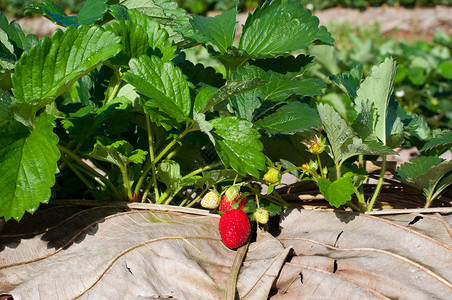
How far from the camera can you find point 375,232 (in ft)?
3.10

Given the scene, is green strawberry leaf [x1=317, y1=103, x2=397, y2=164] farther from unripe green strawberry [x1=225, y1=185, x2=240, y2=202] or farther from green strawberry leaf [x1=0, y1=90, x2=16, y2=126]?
green strawberry leaf [x1=0, y1=90, x2=16, y2=126]

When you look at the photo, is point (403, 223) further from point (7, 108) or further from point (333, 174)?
point (7, 108)

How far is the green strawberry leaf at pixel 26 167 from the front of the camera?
799 millimetres

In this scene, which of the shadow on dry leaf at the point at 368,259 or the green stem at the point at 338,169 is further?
the green stem at the point at 338,169

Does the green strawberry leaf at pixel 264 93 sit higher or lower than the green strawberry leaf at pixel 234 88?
lower

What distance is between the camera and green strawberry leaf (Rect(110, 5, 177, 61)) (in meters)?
0.97

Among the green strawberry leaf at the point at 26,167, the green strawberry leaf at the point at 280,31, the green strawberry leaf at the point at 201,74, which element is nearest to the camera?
the green strawberry leaf at the point at 26,167

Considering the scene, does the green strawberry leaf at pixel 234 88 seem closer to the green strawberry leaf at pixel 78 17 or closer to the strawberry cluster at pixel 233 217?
the strawberry cluster at pixel 233 217

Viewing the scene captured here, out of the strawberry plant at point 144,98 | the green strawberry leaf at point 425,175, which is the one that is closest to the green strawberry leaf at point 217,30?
the strawberry plant at point 144,98

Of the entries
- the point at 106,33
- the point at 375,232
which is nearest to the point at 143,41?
the point at 106,33

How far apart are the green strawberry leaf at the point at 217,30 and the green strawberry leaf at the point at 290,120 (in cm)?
18

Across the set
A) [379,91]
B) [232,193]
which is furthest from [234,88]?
[379,91]

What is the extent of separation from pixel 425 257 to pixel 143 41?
0.68m

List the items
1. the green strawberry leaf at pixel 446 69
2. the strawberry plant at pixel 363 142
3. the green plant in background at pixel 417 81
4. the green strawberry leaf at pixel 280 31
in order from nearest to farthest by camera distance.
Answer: the strawberry plant at pixel 363 142
the green strawberry leaf at pixel 280 31
the green plant in background at pixel 417 81
the green strawberry leaf at pixel 446 69
